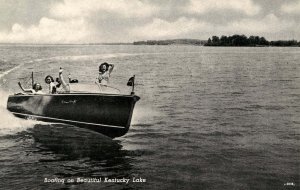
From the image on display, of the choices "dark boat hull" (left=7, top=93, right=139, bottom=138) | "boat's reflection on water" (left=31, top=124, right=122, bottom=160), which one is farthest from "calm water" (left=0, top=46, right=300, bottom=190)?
"dark boat hull" (left=7, top=93, right=139, bottom=138)

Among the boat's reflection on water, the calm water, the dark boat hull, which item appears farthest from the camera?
the dark boat hull

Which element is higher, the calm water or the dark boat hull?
the dark boat hull

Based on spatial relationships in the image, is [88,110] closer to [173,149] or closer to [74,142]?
[74,142]

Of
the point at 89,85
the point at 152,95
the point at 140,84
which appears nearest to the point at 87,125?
the point at 89,85

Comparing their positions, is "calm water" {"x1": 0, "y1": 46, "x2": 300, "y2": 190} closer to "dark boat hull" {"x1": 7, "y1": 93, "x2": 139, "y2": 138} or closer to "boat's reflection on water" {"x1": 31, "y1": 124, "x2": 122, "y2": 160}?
"boat's reflection on water" {"x1": 31, "y1": 124, "x2": 122, "y2": 160}

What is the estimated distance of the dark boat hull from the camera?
511 inches

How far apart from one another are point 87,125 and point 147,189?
5358mm

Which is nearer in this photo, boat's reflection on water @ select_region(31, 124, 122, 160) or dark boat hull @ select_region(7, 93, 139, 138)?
boat's reflection on water @ select_region(31, 124, 122, 160)

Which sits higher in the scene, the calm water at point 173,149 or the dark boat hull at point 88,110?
the dark boat hull at point 88,110

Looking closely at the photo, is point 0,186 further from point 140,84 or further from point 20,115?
point 140,84

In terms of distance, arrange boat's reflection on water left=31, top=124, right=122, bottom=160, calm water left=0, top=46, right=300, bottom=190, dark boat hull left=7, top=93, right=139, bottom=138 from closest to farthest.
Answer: calm water left=0, top=46, right=300, bottom=190, boat's reflection on water left=31, top=124, right=122, bottom=160, dark boat hull left=7, top=93, right=139, bottom=138

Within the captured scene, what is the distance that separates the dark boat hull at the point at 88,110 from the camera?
42.6 ft

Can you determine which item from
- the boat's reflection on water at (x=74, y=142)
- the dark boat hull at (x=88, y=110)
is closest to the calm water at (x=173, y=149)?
the boat's reflection on water at (x=74, y=142)

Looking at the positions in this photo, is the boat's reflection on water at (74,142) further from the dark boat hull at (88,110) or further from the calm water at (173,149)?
the dark boat hull at (88,110)
